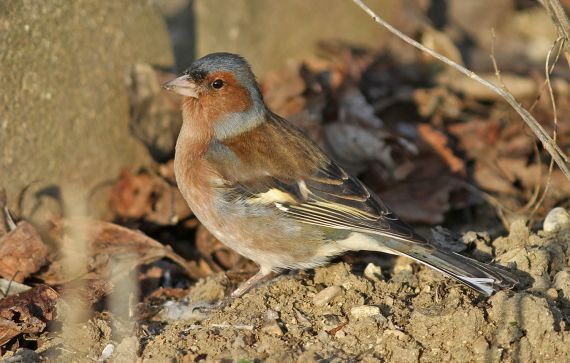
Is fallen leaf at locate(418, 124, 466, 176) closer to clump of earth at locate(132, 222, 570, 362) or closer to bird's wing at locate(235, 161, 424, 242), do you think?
clump of earth at locate(132, 222, 570, 362)

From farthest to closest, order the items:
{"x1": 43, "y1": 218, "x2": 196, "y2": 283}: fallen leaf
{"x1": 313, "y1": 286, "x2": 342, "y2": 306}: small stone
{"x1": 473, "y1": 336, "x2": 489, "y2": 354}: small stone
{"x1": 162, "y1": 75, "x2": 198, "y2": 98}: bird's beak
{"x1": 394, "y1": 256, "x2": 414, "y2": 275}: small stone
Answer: {"x1": 43, "y1": 218, "x2": 196, "y2": 283}: fallen leaf < {"x1": 162, "y1": 75, "x2": 198, "y2": 98}: bird's beak < {"x1": 394, "y1": 256, "x2": 414, "y2": 275}: small stone < {"x1": 313, "y1": 286, "x2": 342, "y2": 306}: small stone < {"x1": 473, "y1": 336, "x2": 489, "y2": 354}: small stone

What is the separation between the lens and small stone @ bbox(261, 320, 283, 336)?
4.12 meters

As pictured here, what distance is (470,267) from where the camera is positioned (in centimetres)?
424

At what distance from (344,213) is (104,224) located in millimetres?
1699

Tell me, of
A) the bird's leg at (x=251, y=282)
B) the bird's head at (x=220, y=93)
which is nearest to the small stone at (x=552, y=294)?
the bird's leg at (x=251, y=282)

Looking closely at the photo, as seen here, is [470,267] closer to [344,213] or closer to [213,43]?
[344,213]

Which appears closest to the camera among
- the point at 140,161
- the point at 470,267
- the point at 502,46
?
the point at 470,267

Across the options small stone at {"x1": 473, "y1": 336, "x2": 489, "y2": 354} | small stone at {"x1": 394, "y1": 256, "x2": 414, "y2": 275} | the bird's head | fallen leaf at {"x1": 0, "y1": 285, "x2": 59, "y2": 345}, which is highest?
the bird's head

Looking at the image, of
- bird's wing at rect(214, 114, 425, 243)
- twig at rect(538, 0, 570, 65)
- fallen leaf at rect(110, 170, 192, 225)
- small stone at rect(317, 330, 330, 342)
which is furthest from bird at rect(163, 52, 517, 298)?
twig at rect(538, 0, 570, 65)

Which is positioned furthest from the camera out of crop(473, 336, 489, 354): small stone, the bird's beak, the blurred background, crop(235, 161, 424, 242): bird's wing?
the blurred background

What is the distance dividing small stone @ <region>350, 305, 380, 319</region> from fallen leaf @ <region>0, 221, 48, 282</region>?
1939 millimetres

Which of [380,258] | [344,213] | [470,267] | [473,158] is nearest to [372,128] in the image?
[473,158]

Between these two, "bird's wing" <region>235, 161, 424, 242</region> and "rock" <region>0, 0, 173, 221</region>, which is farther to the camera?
"rock" <region>0, 0, 173, 221</region>

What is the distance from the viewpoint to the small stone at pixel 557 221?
15.9 feet
